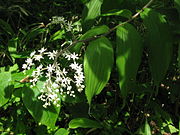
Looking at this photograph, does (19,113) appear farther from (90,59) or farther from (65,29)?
(90,59)

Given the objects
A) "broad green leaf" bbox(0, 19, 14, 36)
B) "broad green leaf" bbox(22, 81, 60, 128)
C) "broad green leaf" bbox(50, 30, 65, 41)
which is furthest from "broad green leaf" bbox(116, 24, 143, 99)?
"broad green leaf" bbox(0, 19, 14, 36)

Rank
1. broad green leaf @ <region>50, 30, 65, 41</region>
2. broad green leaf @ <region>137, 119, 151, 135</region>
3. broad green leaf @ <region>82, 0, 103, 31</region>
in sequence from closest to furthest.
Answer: broad green leaf @ <region>82, 0, 103, 31</region> < broad green leaf @ <region>50, 30, 65, 41</region> < broad green leaf @ <region>137, 119, 151, 135</region>

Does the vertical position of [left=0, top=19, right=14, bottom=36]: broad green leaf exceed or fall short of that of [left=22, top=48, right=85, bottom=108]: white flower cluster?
it exceeds it

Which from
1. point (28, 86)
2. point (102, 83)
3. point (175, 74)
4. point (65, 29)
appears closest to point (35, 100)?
point (28, 86)

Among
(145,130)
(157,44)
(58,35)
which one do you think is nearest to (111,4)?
(157,44)

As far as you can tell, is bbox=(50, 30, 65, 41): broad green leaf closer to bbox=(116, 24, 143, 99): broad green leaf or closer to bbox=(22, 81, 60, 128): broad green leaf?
bbox=(22, 81, 60, 128): broad green leaf

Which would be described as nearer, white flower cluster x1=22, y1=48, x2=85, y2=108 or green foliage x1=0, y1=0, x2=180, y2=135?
green foliage x1=0, y1=0, x2=180, y2=135

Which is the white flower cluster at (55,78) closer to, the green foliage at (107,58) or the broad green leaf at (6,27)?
the green foliage at (107,58)
